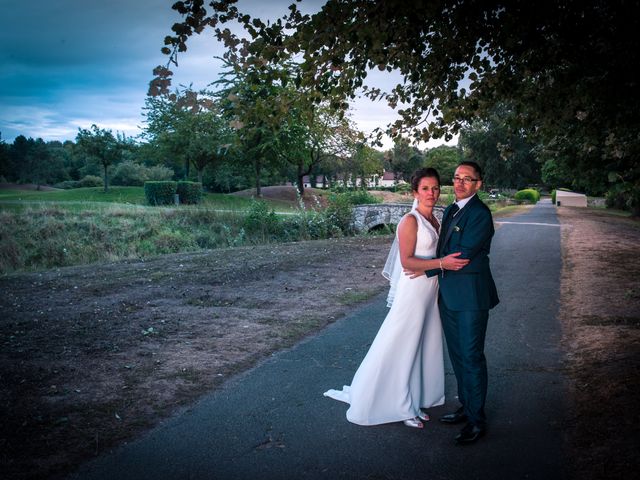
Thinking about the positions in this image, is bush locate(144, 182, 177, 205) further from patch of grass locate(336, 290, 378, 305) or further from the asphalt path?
the asphalt path

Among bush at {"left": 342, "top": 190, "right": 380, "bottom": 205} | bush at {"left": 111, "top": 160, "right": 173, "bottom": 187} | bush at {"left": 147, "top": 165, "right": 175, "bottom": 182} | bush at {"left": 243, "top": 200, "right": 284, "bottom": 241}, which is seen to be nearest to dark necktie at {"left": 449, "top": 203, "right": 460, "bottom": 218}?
bush at {"left": 243, "top": 200, "right": 284, "bottom": 241}

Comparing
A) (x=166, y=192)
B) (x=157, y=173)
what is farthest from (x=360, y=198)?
(x=157, y=173)

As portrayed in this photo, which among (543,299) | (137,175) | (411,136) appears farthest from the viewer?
(137,175)

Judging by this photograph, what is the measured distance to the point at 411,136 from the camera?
823 centimetres

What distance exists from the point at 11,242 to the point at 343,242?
14.2 m

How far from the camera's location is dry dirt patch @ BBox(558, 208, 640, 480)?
3.75 metres

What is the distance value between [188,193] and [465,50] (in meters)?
34.5

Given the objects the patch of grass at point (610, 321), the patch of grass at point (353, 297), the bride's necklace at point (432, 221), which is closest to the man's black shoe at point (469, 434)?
the bride's necklace at point (432, 221)

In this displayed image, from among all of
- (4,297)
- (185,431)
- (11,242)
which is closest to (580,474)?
(185,431)

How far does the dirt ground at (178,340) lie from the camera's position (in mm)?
4145

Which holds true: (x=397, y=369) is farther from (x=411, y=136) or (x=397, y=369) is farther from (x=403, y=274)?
(x=411, y=136)

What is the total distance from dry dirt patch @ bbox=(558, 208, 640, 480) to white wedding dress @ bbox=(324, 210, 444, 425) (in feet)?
4.26

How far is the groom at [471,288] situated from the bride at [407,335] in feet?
0.82

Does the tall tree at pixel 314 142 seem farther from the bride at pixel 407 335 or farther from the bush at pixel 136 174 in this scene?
the bride at pixel 407 335
